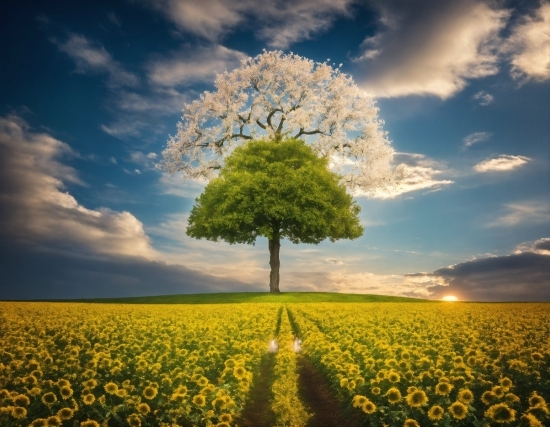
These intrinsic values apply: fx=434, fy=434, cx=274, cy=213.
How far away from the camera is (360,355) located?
11.2m

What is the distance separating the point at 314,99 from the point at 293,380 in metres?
34.7

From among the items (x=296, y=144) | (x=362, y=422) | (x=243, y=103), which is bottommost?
(x=362, y=422)

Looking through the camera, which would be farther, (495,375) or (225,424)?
(495,375)

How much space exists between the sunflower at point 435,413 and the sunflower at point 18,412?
19.1 feet

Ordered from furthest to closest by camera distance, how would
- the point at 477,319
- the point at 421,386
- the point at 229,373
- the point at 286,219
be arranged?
1. the point at 286,219
2. the point at 477,319
3. the point at 229,373
4. the point at 421,386

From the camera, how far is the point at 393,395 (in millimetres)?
7277

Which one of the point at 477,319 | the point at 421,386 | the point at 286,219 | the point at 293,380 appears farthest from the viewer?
the point at 286,219

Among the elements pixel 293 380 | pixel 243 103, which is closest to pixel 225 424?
→ pixel 293 380

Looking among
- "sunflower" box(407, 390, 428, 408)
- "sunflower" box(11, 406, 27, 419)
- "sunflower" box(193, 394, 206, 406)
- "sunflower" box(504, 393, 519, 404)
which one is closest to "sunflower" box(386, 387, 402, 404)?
"sunflower" box(407, 390, 428, 408)

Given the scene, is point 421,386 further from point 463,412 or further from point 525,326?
point 525,326

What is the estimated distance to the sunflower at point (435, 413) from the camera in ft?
20.5

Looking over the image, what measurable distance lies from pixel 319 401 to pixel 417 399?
3.95 meters

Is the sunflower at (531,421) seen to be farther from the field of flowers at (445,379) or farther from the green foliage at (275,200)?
the green foliage at (275,200)

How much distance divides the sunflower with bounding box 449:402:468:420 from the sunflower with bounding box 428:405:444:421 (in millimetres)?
158
